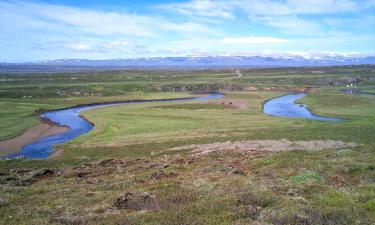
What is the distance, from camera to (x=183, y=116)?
7081 cm

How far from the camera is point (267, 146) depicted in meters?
40.7

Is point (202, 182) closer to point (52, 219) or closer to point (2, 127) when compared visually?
point (52, 219)

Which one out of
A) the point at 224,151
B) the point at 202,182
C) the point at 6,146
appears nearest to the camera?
the point at 202,182

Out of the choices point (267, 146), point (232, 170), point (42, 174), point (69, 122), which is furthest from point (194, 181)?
point (69, 122)

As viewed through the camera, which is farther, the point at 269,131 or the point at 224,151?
the point at 269,131

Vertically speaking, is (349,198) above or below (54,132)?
above

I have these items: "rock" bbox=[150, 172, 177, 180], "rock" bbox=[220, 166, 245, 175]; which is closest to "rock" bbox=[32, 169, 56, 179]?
"rock" bbox=[150, 172, 177, 180]

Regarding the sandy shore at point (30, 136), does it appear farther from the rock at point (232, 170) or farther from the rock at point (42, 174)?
Answer: the rock at point (232, 170)

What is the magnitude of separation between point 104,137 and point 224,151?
2123 centimetres

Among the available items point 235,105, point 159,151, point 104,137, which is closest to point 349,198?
point 159,151

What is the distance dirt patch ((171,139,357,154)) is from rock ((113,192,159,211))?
19.6 meters

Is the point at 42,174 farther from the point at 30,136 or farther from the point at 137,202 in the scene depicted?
A: the point at 30,136

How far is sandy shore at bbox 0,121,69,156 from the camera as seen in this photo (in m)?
48.5

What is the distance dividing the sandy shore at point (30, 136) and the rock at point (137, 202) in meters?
33.1
